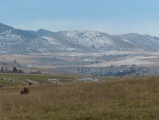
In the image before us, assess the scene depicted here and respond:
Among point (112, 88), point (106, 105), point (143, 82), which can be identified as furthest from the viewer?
point (143, 82)

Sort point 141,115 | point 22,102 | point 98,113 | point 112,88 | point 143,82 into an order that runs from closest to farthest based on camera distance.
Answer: point 141,115
point 98,113
point 22,102
point 112,88
point 143,82

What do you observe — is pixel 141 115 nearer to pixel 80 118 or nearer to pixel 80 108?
pixel 80 118

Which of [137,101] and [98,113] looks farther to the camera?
[137,101]

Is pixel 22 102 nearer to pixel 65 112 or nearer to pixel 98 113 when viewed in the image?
pixel 65 112

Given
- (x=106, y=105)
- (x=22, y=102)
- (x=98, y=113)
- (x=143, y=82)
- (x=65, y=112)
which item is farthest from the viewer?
(x=143, y=82)

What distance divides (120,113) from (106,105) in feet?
11.6

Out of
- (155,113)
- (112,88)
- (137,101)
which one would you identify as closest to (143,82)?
(112,88)

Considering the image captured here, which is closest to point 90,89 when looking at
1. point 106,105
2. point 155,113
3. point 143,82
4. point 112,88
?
point 112,88

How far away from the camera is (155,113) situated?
19.5m

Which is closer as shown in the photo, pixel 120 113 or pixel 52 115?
pixel 120 113

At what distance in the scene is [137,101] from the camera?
79.8 feet

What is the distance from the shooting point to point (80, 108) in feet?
77.7

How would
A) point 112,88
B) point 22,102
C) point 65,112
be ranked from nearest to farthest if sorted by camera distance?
point 65,112
point 22,102
point 112,88

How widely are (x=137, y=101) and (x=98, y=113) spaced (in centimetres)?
446
